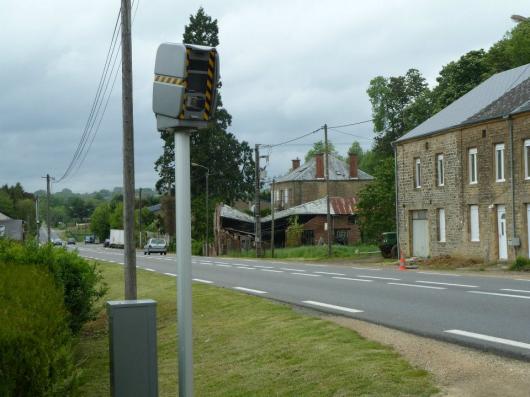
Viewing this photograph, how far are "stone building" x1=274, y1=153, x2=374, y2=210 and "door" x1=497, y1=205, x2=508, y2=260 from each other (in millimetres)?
50360

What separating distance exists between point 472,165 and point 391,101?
4817 centimetres

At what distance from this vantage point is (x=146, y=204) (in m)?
147

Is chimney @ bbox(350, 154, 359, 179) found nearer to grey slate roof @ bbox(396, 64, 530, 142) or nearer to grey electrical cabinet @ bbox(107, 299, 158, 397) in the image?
grey slate roof @ bbox(396, 64, 530, 142)

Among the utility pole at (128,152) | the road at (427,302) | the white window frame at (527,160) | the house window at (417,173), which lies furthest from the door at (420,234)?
the utility pole at (128,152)

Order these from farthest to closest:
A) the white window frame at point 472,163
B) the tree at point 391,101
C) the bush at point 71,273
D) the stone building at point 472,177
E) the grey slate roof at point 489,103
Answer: the tree at point 391,101 < the white window frame at point 472,163 < the grey slate roof at point 489,103 < the stone building at point 472,177 < the bush at point 71,273

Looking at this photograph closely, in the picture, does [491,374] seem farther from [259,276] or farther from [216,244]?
[216,244]

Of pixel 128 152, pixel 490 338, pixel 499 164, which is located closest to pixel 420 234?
pixel 499 164

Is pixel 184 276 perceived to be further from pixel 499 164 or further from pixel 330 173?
pixel 330 173

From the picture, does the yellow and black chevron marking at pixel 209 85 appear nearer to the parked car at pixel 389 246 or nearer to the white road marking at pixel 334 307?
the white road marking at pixel 334 307

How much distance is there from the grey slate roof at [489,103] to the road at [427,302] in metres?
13.5

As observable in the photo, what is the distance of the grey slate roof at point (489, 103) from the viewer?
32125 mm

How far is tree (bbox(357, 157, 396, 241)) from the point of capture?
5325cm

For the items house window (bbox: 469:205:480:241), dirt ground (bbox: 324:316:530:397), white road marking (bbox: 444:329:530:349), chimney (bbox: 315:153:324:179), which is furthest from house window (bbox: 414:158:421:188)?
chimney (bbox: 315:153:324:179)

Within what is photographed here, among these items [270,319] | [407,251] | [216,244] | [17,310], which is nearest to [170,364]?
[270,319]
